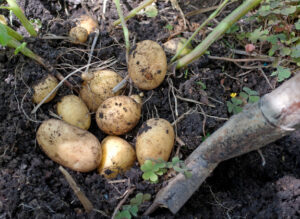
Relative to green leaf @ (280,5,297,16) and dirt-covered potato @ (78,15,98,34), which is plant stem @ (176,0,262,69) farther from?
dirt-covered potato @ (78,15,98,34)

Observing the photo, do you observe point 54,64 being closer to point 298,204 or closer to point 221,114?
point 221,114

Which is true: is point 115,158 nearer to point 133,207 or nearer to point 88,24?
point 133,207

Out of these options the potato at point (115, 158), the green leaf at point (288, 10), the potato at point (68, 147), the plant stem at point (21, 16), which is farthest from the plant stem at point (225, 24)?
the plant stem at point (21, 16)

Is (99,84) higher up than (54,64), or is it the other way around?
(54,64)

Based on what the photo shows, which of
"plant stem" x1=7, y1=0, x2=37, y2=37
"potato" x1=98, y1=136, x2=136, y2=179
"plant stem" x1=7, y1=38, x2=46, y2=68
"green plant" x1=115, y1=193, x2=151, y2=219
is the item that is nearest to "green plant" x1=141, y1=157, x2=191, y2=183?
"green plant" x1=115, y1=193, x2=151, y2=219

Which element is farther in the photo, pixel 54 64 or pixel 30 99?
pixel 54 64

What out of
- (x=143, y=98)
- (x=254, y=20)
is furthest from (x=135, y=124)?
(x=254, y=20)

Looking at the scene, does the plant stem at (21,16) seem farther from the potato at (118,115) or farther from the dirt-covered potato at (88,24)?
the potato at (118,115)
